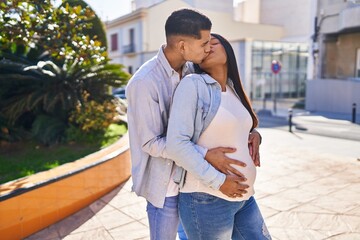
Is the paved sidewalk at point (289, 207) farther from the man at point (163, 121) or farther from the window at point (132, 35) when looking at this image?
the window at point (132, 35)

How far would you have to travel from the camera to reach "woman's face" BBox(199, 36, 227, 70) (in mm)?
1982

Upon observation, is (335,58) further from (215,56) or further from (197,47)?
(197,47)

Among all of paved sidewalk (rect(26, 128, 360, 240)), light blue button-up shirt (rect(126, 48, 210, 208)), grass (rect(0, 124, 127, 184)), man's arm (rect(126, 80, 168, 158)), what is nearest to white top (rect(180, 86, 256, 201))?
light blue button-up shirt (rect(126, 48, 210, 208))

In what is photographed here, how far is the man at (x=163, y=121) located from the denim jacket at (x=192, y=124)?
0.05 meters

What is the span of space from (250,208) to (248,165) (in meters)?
0.35

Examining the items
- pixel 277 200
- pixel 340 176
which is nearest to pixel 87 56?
pixel 277 200

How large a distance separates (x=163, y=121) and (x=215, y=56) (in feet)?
1.59

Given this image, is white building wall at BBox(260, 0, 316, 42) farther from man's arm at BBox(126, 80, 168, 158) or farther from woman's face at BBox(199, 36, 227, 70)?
man's arm at BBox(126, 80, 168, 158)

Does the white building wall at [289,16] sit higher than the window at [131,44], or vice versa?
the white building wall at [289,16]

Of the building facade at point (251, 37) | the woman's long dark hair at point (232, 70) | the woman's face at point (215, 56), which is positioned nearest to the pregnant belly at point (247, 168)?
the woman's long dark hair at point (232, 70)

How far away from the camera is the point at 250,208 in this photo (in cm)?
215

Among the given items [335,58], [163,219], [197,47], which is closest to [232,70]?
[197,47]

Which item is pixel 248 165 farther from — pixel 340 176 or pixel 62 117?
pixel 62 117

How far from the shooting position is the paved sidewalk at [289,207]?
11.7 ft
